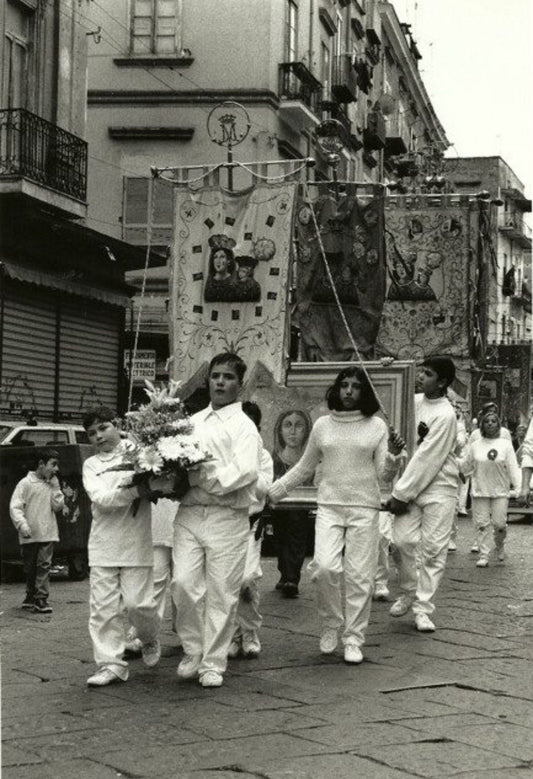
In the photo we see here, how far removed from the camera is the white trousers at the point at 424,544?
32.4 feet

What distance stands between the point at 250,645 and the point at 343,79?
2620 centimetres

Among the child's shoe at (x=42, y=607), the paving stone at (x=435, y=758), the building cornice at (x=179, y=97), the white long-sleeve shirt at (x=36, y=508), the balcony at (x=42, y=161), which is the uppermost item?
the building cornice at (x=179, y=97)

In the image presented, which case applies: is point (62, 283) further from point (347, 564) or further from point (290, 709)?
point (290, 709)

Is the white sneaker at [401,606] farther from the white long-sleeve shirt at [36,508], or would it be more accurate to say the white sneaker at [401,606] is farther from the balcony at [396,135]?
the balcony at [396,135]

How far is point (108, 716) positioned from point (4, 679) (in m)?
1.31

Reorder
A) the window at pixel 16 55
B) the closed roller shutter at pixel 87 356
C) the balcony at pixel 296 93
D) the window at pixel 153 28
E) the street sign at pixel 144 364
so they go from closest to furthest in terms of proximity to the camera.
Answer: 1. the window at pixel 16 55
2. the closed roller shutter at pixel 87 356
3. the street sign at pixel 144 364
4. the window at pixel 153 28
5. the balcony at pixel 296 93

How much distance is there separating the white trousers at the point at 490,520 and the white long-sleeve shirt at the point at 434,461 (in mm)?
5412

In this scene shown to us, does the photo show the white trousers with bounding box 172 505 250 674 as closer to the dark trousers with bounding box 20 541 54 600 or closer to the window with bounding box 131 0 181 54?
the dark trousers with bounding box 20 541 54 600

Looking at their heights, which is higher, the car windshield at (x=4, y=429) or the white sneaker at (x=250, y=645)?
the car windshield at (x=4, y=429)

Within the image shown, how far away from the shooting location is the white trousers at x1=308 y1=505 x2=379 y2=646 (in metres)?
8.38

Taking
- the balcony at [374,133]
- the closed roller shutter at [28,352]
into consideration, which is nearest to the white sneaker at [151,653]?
the closed roller shutter at [28,352]

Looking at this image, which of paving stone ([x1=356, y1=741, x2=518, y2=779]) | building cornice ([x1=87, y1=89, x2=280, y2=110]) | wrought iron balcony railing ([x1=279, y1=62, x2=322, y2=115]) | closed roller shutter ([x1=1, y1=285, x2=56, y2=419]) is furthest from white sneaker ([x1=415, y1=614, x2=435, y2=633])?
wrought iron balcony railing ([x1=279, y1=62, x2=322, y2=115])

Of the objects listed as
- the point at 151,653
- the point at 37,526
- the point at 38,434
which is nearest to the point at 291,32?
the point at 38,434

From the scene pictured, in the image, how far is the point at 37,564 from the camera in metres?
11.4
